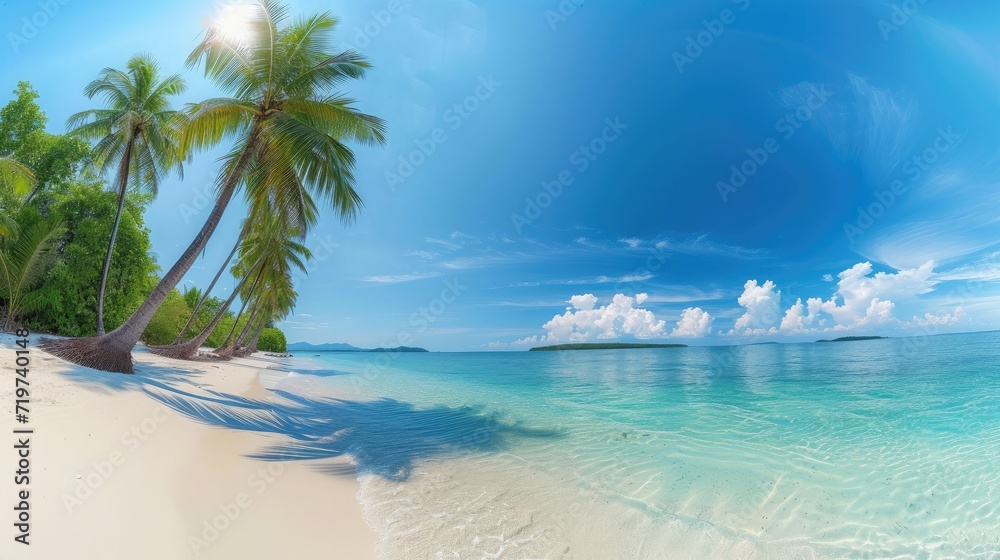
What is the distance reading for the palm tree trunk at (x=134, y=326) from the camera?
8.35m

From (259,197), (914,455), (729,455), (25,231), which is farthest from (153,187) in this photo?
(914,455)

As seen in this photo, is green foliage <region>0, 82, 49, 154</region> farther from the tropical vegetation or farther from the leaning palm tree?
the leaning palm tree

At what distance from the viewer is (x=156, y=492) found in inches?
148

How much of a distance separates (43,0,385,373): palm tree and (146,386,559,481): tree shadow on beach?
254 cm

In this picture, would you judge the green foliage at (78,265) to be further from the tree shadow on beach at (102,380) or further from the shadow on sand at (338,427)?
the tree shadow on beach at (102,380)

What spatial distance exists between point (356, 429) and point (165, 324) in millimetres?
25954

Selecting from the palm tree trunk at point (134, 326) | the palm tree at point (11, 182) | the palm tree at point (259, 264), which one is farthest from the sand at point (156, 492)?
the palm tree at point (259, 264)

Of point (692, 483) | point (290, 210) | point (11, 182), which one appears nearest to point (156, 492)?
point (692, 483)

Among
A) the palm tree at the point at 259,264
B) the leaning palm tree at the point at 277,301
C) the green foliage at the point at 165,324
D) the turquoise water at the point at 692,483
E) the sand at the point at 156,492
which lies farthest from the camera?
the leaning palm tree at the point at 277,301

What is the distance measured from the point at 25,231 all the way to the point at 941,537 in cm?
2334

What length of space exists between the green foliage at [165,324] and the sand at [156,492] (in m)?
24.4

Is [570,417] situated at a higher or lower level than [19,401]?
lower

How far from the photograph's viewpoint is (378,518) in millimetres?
4090

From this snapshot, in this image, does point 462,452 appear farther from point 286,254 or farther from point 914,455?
point 286,254
